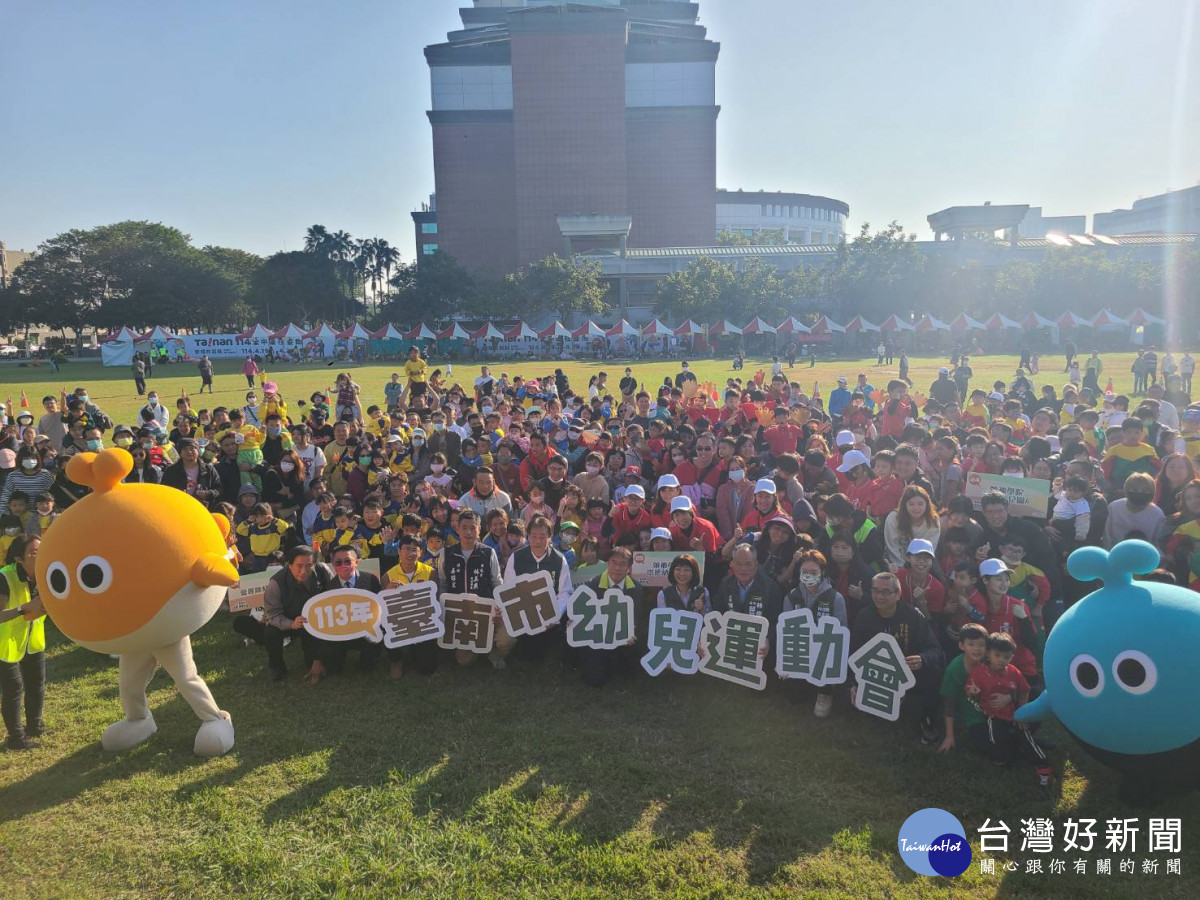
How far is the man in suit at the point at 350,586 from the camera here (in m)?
6.36

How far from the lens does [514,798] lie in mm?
4824

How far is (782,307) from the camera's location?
59781mm

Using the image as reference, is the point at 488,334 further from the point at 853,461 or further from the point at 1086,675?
the point at 1086,675

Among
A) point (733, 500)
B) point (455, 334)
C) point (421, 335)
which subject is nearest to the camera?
point (733, 500)


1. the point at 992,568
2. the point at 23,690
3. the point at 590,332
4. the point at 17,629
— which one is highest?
the point at 590,332

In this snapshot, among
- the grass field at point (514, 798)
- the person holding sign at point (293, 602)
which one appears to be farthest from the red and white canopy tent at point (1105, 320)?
the person holding sign at point (293, 602)

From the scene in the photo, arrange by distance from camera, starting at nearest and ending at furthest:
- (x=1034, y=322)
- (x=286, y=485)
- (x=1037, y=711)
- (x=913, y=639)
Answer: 1. (x=1037, y=711)
2. (x=913, y=639)
3. (x=286, y=485)
4. (x=1034, y=322)

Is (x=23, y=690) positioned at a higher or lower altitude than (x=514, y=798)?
higher

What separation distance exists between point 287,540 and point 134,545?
3.44 metres

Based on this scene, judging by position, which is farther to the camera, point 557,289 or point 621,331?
point 557,289

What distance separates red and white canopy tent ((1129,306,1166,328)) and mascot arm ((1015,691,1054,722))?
51.3 metres

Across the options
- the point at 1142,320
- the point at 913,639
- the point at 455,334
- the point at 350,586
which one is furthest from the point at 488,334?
the point at 913,639

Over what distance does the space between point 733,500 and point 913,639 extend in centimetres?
271

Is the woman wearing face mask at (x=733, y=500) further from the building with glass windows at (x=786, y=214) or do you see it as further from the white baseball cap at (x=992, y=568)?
the building with glass windows at (x=786, y=214)
